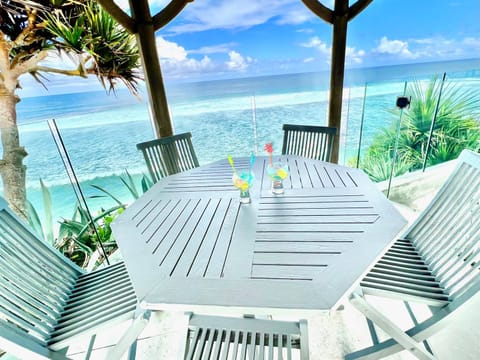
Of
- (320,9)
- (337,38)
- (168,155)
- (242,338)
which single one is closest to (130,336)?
(242,338)

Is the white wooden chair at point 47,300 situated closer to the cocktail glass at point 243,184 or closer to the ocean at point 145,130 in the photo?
the cocktail glass at point 243,184

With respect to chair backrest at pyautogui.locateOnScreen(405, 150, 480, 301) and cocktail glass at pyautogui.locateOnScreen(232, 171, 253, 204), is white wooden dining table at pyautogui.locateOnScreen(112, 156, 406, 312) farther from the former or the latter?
chair backrest at pyautogui.locateOnScreen(405, 150, 480, 301)

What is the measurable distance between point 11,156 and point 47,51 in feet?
4.41

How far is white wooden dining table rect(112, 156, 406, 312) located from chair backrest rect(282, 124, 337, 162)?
0.64 m

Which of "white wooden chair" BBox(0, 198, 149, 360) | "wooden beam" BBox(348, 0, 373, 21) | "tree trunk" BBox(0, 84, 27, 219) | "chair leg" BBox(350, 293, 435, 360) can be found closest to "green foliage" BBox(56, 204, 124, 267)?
"tree trunk" BBox(0, 84, 27, 219)

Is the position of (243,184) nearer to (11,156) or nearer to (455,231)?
(455,231)

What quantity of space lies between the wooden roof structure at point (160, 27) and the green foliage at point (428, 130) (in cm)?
88

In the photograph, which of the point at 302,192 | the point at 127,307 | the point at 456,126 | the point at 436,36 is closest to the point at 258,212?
the point at 302,192

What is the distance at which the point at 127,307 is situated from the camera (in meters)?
1.13

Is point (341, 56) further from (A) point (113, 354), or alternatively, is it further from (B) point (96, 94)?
(B) point (96, 94)

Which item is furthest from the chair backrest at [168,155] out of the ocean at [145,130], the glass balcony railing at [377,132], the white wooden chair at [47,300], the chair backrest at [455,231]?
the chair backrest at [455,231]

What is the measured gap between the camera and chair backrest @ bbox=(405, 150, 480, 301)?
105cm

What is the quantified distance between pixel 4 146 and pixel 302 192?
3.67m

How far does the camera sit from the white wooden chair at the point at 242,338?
1.01 meters
